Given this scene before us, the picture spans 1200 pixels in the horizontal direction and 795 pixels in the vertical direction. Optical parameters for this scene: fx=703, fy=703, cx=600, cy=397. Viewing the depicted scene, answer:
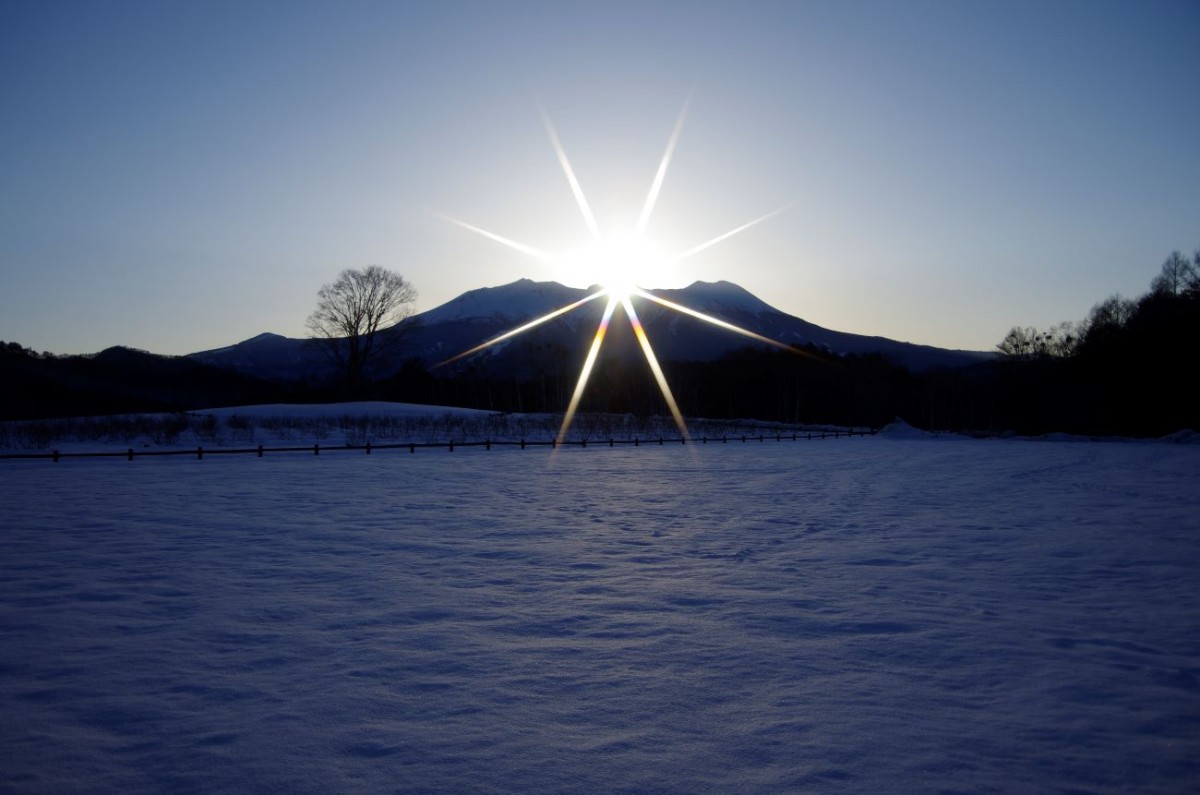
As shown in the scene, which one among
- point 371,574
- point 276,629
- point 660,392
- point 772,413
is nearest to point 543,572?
point 371,574

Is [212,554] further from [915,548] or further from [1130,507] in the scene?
[1130,507]

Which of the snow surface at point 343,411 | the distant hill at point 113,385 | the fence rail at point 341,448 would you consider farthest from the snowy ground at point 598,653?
the distant hill at point 113,385

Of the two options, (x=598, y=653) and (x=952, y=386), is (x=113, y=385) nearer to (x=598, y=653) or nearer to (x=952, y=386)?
(x=598, y=653)

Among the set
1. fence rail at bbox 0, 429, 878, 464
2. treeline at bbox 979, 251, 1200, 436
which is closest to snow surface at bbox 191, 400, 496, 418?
fence rail at bbox 0, 429, 878, 464

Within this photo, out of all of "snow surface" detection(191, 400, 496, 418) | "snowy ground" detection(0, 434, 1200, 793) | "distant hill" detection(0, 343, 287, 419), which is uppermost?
"distant hill" detection(0, 343, 287, 419)

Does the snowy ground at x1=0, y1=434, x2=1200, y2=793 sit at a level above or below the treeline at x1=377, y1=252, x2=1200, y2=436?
below

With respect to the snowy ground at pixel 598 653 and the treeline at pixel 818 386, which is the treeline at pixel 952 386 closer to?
the treeline at pixel 818 386

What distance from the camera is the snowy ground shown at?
4148mm

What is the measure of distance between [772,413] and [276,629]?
91280mm

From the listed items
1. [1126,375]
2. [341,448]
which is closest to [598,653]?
[341,448]

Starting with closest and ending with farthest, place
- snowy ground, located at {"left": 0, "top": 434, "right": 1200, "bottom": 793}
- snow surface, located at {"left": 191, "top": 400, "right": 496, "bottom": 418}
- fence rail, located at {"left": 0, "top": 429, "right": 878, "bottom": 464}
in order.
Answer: snowy ground, located at {"left": 0, "top": 434, "right": 1200, "bottom": 793}
fence rail, located at {"left": 0, "top": 429, "right": 878, "bottom": 464}
snow surface, located at {"left": 191, "top": 400, "right": 496, "bottom": 418}

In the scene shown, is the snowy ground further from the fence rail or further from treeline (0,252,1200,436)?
treeline (0,252,1200,436)

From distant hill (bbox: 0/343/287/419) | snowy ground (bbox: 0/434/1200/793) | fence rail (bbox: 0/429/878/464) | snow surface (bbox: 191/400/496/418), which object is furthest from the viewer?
distant hill (bbox: 0/343/287/419)

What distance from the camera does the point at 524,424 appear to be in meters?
51.4
